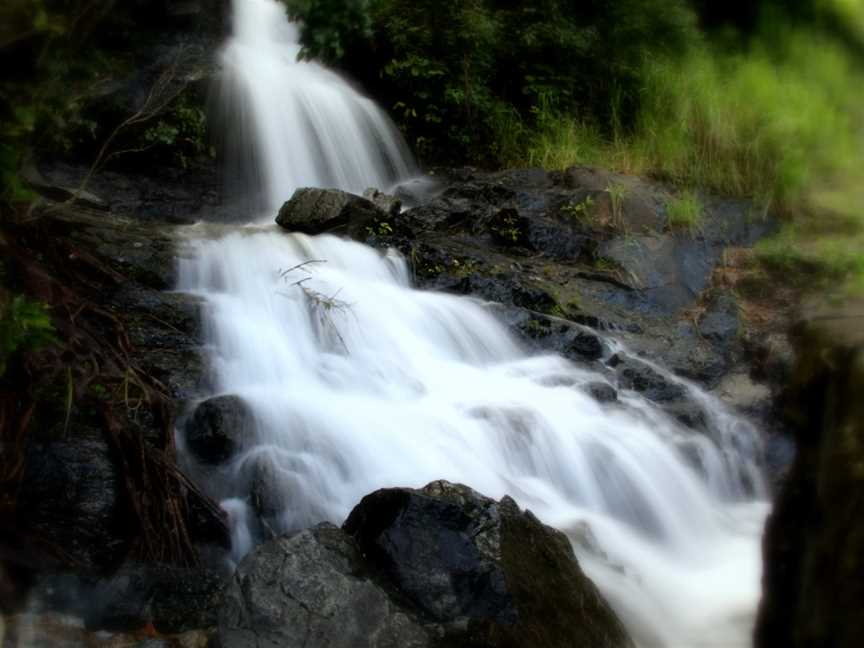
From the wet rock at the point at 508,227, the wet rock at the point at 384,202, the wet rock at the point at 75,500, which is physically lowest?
the wet rock at the point at 75,500

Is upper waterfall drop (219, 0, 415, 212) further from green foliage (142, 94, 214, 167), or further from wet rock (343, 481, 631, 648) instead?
wet rock (343, 481, 631, 648)

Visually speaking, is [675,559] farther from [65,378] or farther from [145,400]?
[65,378]

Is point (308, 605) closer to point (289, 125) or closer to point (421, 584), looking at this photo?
point (421, 584)

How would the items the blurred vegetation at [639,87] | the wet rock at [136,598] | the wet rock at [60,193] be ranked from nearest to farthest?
1. the wet rock at [136,598]
2. the wet rock at [60,193]
3. the blurred vegetation at [639,87]

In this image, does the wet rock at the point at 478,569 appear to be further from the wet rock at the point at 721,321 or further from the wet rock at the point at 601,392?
the wet rock at the point at 721,321

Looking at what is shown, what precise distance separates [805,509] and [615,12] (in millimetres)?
8065

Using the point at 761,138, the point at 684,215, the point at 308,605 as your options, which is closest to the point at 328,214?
the point at 684,215

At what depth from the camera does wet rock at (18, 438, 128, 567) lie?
350 centimetres

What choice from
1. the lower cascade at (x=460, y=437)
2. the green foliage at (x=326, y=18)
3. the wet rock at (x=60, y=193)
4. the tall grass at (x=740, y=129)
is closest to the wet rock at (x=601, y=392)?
the lower cascade at (x=460, y=437)

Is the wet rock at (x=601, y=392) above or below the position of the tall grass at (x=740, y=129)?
below

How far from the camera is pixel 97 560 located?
3.50 m

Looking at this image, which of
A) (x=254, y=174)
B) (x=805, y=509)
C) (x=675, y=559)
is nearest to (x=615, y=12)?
(x=254, y=174)

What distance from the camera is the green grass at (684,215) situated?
746 cm

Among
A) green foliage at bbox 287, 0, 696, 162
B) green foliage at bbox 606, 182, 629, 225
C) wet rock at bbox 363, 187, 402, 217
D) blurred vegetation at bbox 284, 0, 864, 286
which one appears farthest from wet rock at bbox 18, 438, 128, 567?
green foliage at bbox 287, 0, 696, 162
